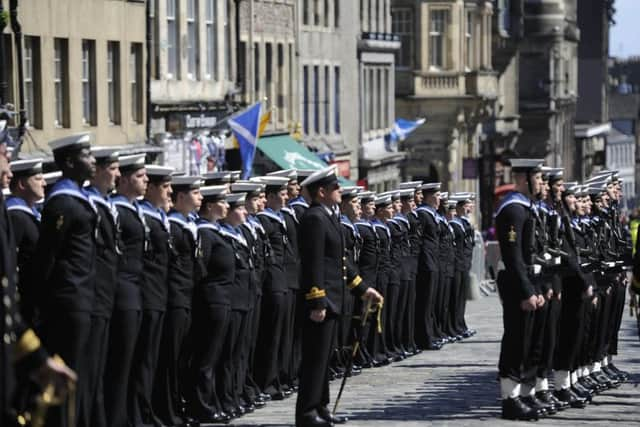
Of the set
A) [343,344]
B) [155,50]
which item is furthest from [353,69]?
[343,344]

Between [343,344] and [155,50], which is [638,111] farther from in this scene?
[343,344]

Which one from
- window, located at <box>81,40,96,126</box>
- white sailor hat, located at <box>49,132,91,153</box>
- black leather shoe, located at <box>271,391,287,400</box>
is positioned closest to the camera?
white sailor hat, located at <box>49,132,91,153</box>

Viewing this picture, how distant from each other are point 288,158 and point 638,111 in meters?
131

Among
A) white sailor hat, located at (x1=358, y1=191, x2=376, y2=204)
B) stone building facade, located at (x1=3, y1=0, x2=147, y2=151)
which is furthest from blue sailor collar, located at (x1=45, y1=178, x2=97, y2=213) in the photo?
stone building facade, located at (x1=3, y1=0, x2=147, y2=151)

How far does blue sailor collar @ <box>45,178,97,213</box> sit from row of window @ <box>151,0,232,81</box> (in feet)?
83.8

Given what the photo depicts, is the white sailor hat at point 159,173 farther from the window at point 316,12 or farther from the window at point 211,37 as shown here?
the window at point 316,12

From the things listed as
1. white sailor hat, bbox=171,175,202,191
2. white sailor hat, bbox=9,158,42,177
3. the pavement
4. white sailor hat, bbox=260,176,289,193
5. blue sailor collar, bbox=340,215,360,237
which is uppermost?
white sailor hat, bbox=9,158,42,177

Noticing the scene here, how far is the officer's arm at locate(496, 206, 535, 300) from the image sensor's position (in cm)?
1644

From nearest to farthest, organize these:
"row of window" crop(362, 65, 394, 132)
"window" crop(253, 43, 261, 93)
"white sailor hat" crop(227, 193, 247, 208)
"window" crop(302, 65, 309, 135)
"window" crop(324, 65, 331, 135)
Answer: "white sailor hat" crop(227, 193, 247, 208), "window" crop(253, 43, 261, 93), "window" crop(302, 65, 309, 135), "window" crop(324, 65, 331, 135), "row of window" crop(362, 65, 394, 132)

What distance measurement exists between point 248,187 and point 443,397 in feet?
8.77

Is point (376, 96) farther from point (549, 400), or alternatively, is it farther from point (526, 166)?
point (526, 166)

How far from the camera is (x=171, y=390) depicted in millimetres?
16172

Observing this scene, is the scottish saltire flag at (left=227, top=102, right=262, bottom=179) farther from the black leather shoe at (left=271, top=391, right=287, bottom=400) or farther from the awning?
the black leather shoe at (left=271, top=391, right=287, bottom=400)

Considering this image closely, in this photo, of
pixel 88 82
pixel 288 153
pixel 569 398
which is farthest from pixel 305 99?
pixel 569 398
